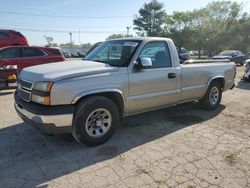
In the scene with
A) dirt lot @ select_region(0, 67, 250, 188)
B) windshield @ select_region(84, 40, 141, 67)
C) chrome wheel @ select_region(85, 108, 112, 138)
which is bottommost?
dirt lot @ select_region(0, 67, 250, 188)

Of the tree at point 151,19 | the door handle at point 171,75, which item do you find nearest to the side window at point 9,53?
the door handle at point 171,75

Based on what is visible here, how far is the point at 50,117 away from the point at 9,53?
754 cm

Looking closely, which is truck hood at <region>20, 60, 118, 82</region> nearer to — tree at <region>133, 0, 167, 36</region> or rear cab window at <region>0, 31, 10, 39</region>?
rear cab window at <region>0, 31, 10, 39</region>

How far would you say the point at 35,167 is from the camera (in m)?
3.72

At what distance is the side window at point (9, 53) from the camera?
398 inches

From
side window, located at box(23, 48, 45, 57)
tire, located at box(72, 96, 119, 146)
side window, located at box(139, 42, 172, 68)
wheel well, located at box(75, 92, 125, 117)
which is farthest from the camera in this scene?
side window, located at box(23, 48, 45, 57)

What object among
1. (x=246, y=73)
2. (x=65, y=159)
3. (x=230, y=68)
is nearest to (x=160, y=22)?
(x=246, y=73)

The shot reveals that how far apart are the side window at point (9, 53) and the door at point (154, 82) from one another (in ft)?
23.4

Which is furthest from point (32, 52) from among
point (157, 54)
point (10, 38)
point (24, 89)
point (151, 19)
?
point (151, 19)

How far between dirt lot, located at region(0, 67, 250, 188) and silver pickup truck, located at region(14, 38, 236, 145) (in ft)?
1.45

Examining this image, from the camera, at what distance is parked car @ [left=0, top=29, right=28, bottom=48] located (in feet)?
48.0

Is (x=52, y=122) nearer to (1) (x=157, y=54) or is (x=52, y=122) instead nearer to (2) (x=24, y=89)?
(2) (x=24, y=89)

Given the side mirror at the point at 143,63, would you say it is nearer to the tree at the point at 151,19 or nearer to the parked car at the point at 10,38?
the parked car at the point at 10,38

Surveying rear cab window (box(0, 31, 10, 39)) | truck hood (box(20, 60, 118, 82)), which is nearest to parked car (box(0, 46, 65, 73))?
rear cab window (box(0, 31, 10, 39))
